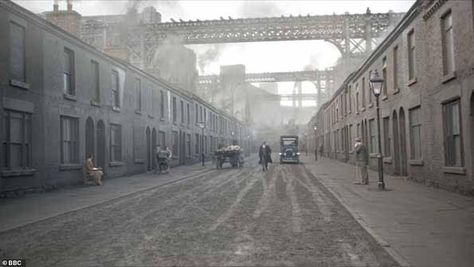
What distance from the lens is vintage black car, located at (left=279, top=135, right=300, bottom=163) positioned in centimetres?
4325

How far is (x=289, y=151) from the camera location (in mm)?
43375

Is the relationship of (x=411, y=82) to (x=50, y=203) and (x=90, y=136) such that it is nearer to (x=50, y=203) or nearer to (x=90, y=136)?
(x=50, y=203)

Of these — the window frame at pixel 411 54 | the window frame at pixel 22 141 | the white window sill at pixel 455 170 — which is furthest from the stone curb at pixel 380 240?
the window frame at pixel 22 141

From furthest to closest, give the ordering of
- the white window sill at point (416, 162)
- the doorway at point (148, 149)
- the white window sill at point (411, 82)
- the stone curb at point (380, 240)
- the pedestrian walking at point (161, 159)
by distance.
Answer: the doorway at point (148, 149) < the pedestrian walking at point (161, 159) < the white window sill at point (411, 82) < the white window sill at point (416, 162) < the stone curb at point (380, 240)

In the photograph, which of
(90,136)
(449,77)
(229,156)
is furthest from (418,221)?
(229,156)

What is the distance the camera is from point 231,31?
42.4 meters

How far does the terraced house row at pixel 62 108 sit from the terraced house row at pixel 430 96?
13281mm

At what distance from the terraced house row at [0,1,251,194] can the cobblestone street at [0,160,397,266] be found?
16.3 ft

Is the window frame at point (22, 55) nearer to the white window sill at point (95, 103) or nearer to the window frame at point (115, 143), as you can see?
the white window sill at point (95, 103)

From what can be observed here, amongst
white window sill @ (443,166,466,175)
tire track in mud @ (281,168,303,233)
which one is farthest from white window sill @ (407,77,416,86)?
tire track in mud @ (281,168,303,233)

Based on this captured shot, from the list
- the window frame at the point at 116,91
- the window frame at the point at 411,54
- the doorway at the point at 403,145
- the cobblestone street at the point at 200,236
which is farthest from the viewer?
the window frame at the point at 116,91

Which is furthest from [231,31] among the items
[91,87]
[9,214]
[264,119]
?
[264,119]

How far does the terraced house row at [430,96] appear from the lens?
529 inches

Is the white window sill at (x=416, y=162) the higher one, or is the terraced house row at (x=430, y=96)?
the terraced house row at (x=430, y=96)
